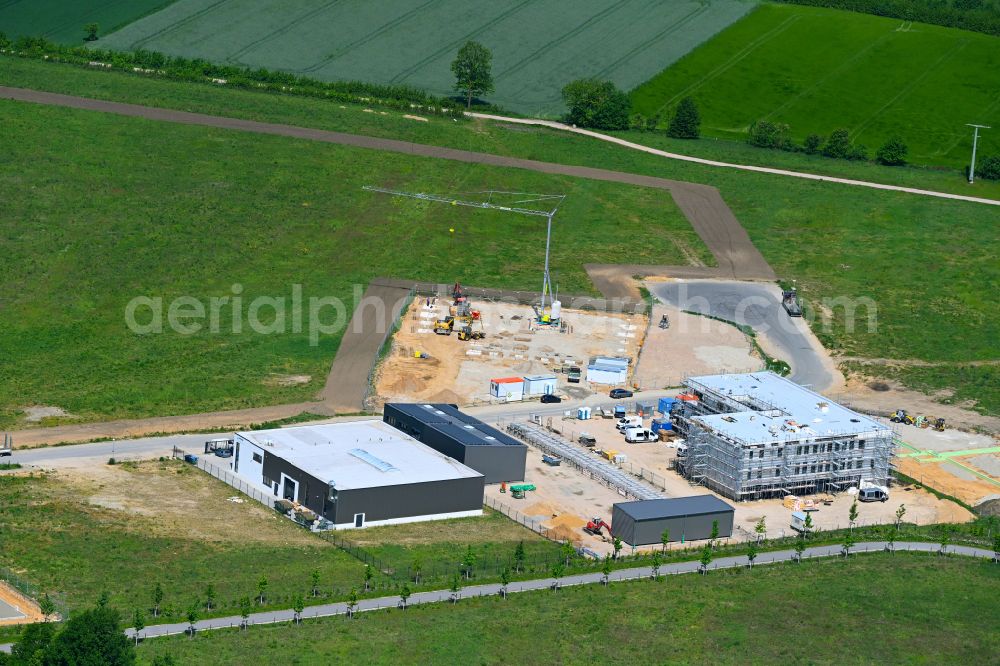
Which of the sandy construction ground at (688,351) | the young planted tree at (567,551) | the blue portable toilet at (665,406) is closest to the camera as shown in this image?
the young planted tree at (567,551)

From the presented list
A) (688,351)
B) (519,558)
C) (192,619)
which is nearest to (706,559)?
(519,558)

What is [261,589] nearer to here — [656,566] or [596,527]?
[656,566]

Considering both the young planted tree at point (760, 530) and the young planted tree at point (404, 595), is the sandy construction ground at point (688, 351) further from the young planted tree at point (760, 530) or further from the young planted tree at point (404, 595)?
the young planted tree at point (404, 595)

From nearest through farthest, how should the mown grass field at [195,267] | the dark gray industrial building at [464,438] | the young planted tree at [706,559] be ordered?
the young planted tree at [706,559] → the dark gray industrial building at [464,438] → the mown grass field at [195,267]

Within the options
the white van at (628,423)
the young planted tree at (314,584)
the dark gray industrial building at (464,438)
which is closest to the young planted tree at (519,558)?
the young planted tree at (314,584)

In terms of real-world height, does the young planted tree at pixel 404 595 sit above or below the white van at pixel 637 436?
below
